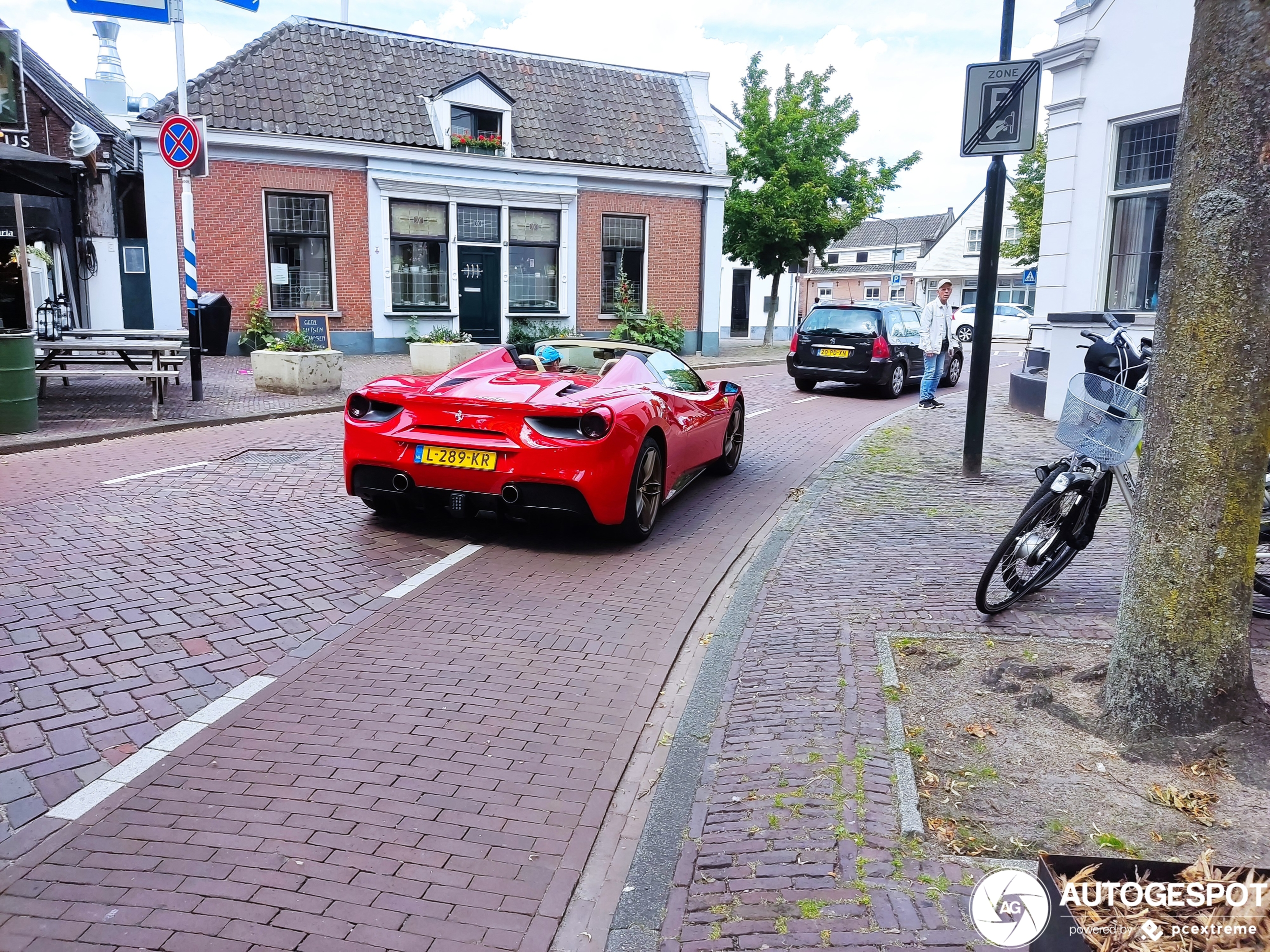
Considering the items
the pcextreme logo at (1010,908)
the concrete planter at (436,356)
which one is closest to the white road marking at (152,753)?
the pcextreme logo at (1010,908)

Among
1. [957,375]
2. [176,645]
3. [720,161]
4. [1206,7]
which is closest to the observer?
[1206,7]

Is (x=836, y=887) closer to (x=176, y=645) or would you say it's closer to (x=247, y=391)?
(x=176, y=645)

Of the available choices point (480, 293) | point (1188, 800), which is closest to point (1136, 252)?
point (1188, 800)

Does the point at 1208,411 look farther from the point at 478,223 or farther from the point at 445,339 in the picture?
the point at 478,223

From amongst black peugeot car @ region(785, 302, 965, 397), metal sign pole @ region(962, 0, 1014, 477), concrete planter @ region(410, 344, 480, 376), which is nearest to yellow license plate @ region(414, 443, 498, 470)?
metal sign pole @ region(962, 0, 1014, 477)

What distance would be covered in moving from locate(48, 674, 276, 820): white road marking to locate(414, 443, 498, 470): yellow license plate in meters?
2.25

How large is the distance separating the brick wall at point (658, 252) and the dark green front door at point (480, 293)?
2.15 m

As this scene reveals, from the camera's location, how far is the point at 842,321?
56.3ft

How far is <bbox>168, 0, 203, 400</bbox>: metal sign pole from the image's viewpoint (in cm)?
1297

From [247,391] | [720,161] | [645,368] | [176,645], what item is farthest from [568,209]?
[176,645]

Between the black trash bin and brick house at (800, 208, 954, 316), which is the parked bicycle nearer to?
the black trash bin

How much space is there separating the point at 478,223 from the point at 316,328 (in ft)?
23.8

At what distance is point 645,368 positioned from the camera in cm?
780

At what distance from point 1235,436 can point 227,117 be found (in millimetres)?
20219
